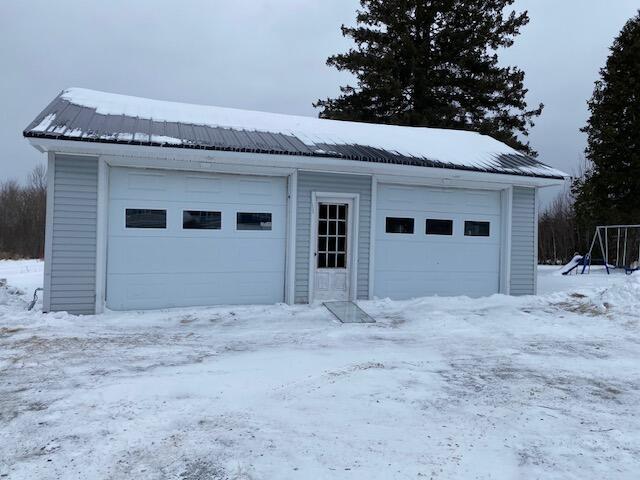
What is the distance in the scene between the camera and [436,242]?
9.82 meters

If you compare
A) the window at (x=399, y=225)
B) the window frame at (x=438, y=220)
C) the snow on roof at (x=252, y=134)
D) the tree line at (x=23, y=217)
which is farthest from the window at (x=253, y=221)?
the tree line at (x=23, y=217)

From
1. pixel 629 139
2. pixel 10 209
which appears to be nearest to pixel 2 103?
pixel 10 209

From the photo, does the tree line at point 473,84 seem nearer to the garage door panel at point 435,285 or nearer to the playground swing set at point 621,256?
the playground swing set at point 621,256

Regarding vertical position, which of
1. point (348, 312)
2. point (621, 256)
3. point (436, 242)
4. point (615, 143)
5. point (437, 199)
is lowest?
point (348, 312)

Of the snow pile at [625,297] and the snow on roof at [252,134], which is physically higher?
the snow on roof at [252,134]

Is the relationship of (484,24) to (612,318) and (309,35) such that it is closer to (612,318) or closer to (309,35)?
(309,35)

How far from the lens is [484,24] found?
20.2m

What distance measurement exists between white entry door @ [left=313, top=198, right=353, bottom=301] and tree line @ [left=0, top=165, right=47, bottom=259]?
2608 cm

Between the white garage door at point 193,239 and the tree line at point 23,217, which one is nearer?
the white garage door at point 193,239

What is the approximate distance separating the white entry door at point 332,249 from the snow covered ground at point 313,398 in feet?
5.67

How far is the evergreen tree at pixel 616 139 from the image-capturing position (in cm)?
1952

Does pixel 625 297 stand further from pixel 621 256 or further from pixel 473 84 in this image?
pixel 473 84

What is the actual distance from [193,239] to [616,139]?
64.3ft

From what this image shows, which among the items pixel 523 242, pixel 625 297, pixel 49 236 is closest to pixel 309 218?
pixel 49 236
